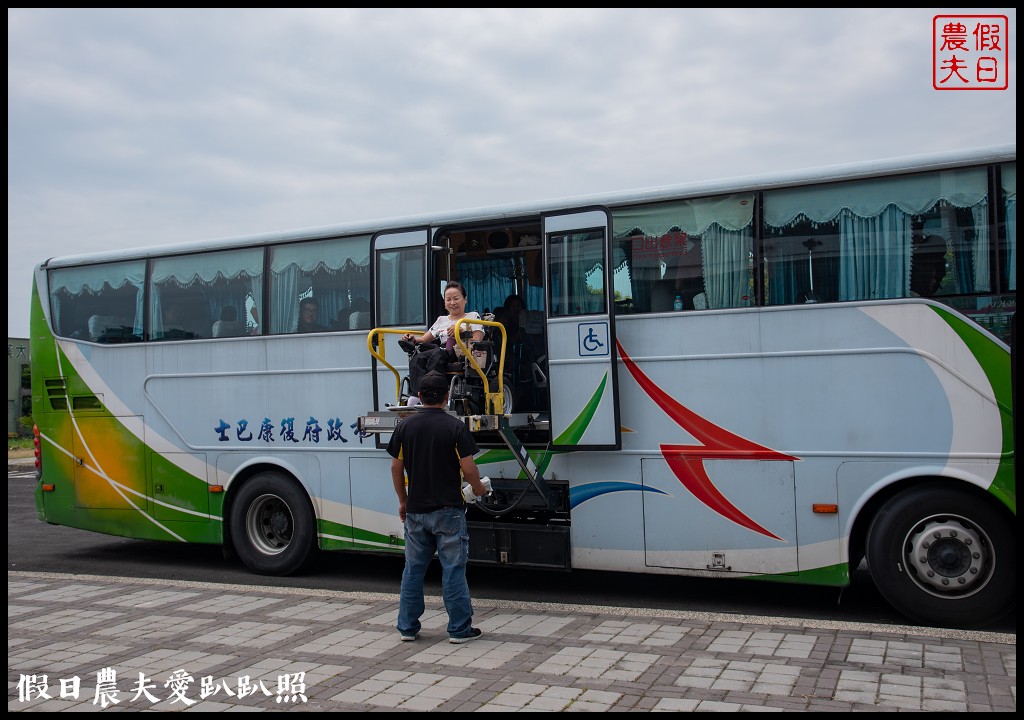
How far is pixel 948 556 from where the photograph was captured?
7355mm

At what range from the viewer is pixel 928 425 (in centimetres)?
743

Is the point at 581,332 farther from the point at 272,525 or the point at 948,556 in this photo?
the point at 272,525

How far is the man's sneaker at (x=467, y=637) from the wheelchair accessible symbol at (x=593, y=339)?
2605mm

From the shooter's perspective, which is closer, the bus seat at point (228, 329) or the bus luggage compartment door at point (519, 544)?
the bus luggage compartment door at point (519, 544)

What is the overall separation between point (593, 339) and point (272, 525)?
425 cm

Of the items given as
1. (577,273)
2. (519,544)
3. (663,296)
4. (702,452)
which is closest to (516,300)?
(577,273)

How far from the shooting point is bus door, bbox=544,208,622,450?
27.8 feet

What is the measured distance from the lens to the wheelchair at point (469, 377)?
27.7 feet

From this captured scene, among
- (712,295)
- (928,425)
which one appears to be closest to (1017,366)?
(928,425)

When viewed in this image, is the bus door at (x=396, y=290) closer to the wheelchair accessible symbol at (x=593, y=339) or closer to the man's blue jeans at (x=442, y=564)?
the wheelchair accessible symbol at (x=593, y=339)

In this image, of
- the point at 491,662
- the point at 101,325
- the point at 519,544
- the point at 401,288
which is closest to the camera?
the point at 491,662

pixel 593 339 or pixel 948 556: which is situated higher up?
pixel 593 339

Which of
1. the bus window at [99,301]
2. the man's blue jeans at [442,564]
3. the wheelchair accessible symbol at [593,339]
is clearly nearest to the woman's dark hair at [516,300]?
the wheelchair accessible symbol at [593,339]

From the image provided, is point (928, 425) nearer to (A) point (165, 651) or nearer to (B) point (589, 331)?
(B) point (589, 331)
